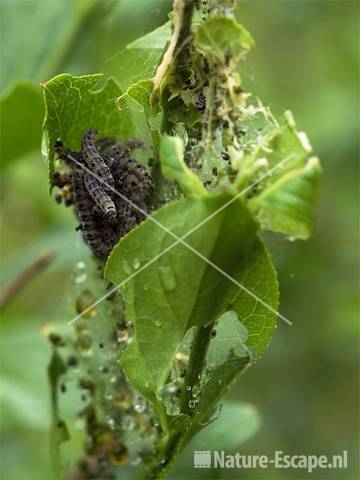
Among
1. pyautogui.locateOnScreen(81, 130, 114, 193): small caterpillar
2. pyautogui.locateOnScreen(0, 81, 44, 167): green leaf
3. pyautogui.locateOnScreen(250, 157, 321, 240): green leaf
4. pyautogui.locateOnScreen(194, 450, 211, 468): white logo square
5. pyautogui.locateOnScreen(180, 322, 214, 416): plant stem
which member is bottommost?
pyautogui.locateOnScreen(180, 322, 214, 416): plant stem

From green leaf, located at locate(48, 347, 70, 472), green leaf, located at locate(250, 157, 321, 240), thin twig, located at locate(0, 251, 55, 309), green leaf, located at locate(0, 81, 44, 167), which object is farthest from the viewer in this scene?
thin twig, located at locate(0, 251, 55, 309)

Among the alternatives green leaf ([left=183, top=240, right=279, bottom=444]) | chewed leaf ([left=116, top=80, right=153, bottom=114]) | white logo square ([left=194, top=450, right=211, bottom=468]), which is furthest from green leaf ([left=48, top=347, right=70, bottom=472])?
chewed leaf ([left=116, top=80, right=153, bottom=114])

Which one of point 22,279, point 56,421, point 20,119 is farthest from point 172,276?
point 22,279

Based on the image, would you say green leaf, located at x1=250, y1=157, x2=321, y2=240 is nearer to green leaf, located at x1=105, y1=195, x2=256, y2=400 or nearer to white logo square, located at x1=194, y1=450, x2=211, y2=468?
green leaf, located at x1=105, y1=195, x2=256, y2=400

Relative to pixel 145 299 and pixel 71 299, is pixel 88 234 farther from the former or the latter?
pixel 71 299

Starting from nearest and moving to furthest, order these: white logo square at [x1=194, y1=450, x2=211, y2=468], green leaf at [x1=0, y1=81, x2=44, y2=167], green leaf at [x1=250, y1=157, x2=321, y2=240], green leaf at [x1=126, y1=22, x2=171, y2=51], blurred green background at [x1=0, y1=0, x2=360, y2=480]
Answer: green leaf at [x1=250, y1=157, x2=321, y2=240], green leaf at [x1=126, y1=22, x2=171, y2=51], white logo square at [x1=194, y1=450, x2=211, y2=468], green leaf at [x1=0, y1=81, x2=44, y2=167], blurred green background at [x1=0, y1=0, x2=360, y2=480]

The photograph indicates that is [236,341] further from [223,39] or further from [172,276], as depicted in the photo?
[223,39]

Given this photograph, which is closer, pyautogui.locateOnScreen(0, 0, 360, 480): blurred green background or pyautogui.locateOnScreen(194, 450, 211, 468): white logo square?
pyautogui.locateOnScreen(194, 450, 211, 468): white logo square

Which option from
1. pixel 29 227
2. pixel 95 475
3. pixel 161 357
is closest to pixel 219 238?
pixel 161 357
